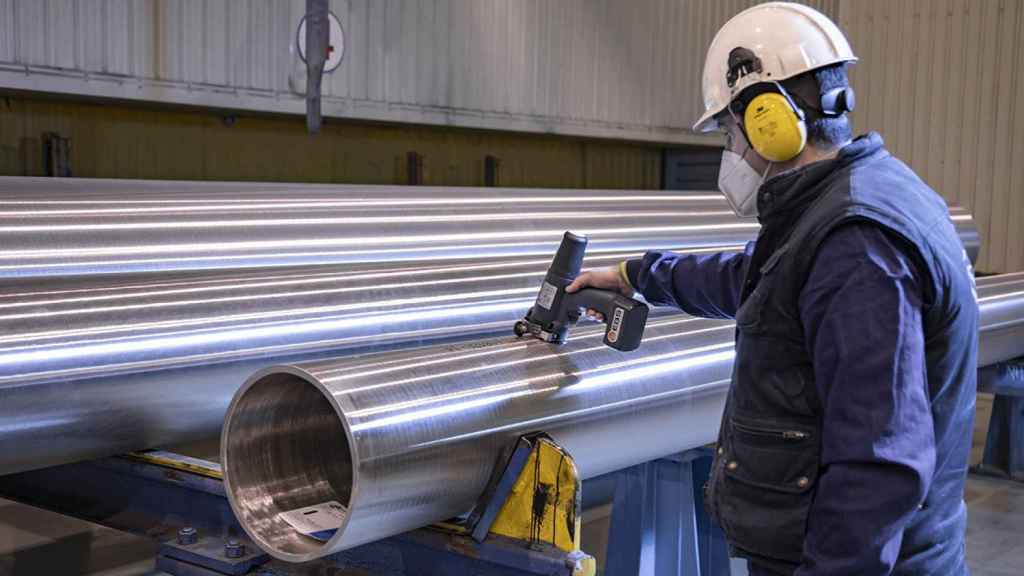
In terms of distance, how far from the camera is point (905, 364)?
1.10m

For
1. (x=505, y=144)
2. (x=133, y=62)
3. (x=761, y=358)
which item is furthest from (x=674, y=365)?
(x=505, y=144)

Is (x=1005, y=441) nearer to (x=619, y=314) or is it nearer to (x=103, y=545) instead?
(x=619, y=314)

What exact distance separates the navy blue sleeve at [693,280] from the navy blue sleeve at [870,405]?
0.56 metres

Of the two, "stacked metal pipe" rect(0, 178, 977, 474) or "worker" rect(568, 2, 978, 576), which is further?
"stacked metal pipe" rect(0, 178, 977, 474)

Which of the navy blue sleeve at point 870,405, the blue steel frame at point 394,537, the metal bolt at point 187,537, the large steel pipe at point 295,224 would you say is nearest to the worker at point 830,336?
the navy blue sleeve at point 870,405

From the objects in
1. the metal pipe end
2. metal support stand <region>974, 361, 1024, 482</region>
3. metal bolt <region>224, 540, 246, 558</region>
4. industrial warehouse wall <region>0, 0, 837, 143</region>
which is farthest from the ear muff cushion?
industrial warehouse wall <region>0, 0, 837, 143</region>

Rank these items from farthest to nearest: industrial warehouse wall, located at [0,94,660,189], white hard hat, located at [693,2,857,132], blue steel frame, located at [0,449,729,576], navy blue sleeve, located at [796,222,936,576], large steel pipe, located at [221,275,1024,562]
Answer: industrial warehouse wall, located at [0,94,660,189]
blue steel frame, located at [0,449,729,576]
large steel pipe, located at [221,275,1024,562]
white hard hat, located at [693,2,857,132]
navy blue sleeve, located at [796,222,936,576]

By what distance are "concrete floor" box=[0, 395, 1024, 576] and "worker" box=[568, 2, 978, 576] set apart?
6.96 feet

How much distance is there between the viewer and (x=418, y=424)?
1.49 meters

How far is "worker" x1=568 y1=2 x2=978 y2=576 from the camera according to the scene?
1.10 meters

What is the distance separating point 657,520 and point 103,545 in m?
1.95

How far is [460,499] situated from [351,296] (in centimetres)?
76

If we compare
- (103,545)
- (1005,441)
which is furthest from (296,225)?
(1005,441)

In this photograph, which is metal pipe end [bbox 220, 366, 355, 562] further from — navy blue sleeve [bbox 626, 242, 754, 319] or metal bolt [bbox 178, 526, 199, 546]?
navy blue sleeve [bbox 626, 242, 754, 319]
